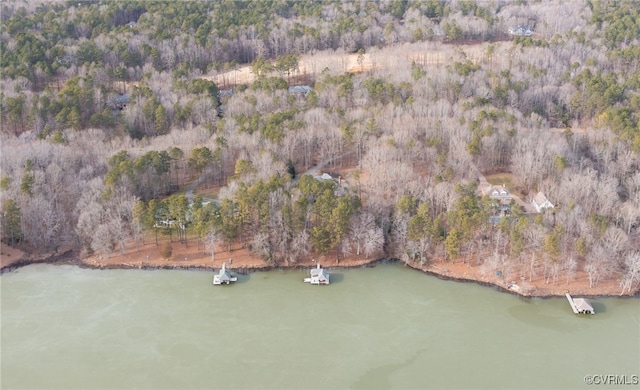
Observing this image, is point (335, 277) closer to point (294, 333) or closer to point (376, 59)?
point (294, 333)

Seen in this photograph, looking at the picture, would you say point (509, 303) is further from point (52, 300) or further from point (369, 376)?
point (52, 300)

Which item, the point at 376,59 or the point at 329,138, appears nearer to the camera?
the point at 329,138

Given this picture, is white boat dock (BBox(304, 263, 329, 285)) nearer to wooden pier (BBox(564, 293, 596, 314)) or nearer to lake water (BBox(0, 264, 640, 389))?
lake water (BBox(0, 264, 640, 389))

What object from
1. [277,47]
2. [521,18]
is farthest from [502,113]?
[521,18]

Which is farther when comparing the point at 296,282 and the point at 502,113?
A: the point at 502,113

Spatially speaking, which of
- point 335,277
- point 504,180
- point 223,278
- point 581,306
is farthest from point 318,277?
point 504,180
